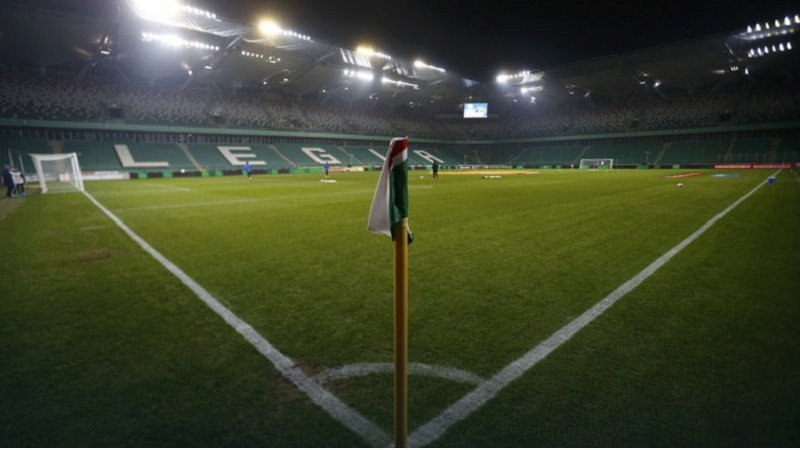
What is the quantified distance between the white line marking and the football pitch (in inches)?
0.6

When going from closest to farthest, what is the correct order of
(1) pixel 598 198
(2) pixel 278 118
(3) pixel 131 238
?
(3) pixel 131 238
(1) pixel 598 198
(2) pixel 278 118

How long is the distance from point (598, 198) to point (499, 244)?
954cm

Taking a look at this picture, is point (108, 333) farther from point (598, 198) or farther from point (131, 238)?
point (598, 198)

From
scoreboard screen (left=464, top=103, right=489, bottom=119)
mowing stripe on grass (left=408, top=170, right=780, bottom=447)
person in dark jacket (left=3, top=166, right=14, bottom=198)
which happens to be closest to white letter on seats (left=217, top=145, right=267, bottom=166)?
person in dark jacket (left=3, top=166, right=14, bottom=198)

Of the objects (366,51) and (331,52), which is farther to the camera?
(366,51)

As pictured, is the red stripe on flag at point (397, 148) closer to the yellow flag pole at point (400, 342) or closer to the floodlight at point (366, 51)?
the yellow flag pole at point (400, 342)

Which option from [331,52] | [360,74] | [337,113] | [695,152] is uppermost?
[331,52]

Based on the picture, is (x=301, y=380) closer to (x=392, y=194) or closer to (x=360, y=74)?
(x=392, y=194)

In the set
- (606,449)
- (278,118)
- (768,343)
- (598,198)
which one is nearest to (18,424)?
(606,449)

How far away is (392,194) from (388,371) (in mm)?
1617

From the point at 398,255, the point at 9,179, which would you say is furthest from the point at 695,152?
the point at 9,179

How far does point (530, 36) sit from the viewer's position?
23.8 meters

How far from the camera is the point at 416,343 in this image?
11.3 ft

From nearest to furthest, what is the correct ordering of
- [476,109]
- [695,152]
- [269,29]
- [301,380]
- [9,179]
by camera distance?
[301,380] < [9,179] < [269,29] < [695,152] < [476,109]
